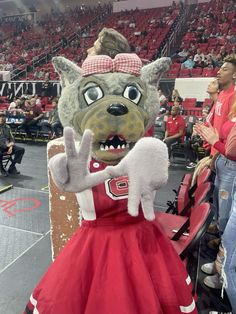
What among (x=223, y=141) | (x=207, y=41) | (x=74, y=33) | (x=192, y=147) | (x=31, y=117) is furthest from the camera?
(x=74, y=33)

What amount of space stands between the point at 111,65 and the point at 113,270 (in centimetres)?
76

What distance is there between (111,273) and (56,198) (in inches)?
33.4

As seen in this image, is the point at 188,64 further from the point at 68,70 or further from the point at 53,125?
the point at 68,70

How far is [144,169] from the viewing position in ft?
3.33

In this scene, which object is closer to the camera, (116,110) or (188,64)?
(116,110)

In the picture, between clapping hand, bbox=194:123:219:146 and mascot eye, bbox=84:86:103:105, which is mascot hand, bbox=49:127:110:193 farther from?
clapping hand, bbox=194:123:219:146

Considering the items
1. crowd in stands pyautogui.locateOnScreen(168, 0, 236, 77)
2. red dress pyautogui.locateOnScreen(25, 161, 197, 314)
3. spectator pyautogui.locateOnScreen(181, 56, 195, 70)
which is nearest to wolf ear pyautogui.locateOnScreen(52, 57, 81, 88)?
red dress pyautogui.locateOnScreen(25, 161, 197, 314)

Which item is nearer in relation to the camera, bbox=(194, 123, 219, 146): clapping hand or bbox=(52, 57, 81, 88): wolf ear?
bbox=(52, 57, 81, 88): wolf ear

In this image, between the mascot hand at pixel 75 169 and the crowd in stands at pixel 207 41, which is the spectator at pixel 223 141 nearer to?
the mascot hand at pixel 75 169

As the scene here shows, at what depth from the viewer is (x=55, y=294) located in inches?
43.1

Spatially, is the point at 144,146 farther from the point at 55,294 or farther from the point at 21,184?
the point at 21,184

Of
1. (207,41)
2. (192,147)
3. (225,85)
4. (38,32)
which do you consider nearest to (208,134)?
(225,85)

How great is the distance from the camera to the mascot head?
1.10 m

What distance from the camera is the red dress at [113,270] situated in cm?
107
